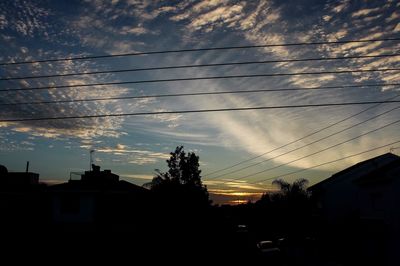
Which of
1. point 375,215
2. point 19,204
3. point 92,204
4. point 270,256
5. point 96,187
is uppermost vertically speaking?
point 96,187

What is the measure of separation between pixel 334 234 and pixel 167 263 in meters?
20.3

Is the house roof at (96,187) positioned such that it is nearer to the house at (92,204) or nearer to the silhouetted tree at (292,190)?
the house at (92,204)

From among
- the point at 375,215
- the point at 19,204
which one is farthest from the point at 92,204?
the point at 375,215

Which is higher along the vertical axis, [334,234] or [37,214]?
[37,214]

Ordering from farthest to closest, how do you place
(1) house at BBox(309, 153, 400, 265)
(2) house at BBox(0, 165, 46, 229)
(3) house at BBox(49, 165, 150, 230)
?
(2) house at BBox(0, 165, 46, 229), (3) house at BBox(49, 165, 150, 230), (1) house at BBox(309, 153, 400, 265)

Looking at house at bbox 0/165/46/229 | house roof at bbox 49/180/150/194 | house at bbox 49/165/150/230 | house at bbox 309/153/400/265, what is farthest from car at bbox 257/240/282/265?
house at bbox 0/165/46/229

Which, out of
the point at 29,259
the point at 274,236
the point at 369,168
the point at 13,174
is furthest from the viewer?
the point at 274,236

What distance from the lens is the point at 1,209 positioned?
32875 mm

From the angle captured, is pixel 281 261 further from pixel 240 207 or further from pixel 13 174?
pixel 240 207

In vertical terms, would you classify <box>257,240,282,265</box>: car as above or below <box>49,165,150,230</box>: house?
below

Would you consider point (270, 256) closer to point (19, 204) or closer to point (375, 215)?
point (375, 215)

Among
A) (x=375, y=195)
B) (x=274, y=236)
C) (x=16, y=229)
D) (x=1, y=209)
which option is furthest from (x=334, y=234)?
(x=1, y=209)

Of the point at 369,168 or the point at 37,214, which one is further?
the point at 369,168

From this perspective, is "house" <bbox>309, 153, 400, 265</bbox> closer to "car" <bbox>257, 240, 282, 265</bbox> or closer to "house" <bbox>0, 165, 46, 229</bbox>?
"car" <bbox>257, 240, 282, 265</bbox>
